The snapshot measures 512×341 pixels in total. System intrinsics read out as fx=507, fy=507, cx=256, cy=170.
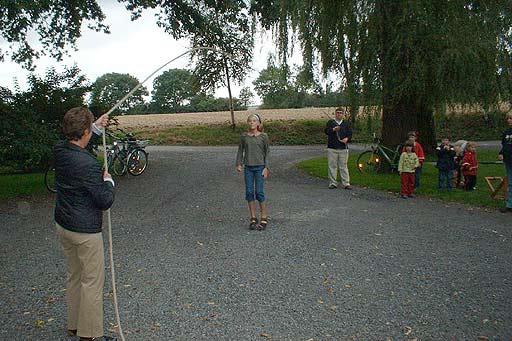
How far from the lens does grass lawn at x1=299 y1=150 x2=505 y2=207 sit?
10969 millimetres

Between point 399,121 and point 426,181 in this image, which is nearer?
point 426,181

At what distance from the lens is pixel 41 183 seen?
46.4ft

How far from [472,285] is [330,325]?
1.91 metres

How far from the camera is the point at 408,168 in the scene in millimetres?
10945

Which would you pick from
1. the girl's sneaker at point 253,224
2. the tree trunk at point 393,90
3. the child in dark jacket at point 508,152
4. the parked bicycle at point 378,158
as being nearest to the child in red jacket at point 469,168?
the tree trunk at point 393,90

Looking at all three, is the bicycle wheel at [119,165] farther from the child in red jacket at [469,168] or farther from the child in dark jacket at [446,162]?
the child in red jacket at [469,168]

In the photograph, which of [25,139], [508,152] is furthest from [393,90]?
[25,139]

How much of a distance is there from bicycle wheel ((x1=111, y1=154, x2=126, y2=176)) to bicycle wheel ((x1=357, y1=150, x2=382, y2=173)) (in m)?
7.28

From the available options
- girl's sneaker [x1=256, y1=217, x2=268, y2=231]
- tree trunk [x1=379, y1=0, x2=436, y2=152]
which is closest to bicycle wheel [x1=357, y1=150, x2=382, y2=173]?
tree trunk [x1=379, y1=0, x2=436, y2=152]

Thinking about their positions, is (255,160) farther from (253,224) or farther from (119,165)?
(119,165)

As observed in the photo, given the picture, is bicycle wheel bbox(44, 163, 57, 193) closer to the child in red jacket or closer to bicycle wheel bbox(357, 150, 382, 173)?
bicycle wheel bbox(357, 150, 382, 173)

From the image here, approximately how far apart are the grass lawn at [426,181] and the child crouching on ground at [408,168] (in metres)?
0.60

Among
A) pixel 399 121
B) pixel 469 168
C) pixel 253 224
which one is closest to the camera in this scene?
pixel 253 224

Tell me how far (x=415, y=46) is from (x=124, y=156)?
29.3 ft
